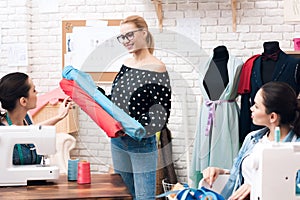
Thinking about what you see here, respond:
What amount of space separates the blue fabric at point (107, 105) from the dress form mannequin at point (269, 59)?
5.94ft

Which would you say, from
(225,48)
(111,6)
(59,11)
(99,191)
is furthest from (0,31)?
(99,191)

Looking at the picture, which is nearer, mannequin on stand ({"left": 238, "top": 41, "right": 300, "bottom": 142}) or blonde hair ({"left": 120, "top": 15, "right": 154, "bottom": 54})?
blonde hair ({"left": 120, "top": 15, "right": 154, "bottom": 54})

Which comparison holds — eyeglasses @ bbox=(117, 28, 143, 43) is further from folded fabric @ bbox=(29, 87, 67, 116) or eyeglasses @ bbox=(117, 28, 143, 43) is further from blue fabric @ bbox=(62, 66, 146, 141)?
folded fabric @ bbox=(29, 87, 67, 116)

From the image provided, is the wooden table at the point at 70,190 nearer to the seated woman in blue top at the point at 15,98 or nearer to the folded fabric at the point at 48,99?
the seated woman in blue top at the point at 15,98

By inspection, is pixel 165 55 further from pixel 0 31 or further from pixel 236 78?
pixel 0 31

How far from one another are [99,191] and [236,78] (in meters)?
2.14

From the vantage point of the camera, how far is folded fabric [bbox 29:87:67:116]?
4.91m

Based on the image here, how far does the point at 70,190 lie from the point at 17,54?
2894 mm

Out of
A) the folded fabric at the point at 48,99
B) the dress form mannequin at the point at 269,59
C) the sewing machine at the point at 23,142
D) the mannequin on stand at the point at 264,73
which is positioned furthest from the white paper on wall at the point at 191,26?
the sewing machine at the point at 23,142

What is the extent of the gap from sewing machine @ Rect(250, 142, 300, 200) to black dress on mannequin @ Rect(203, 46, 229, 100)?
99 centimetres

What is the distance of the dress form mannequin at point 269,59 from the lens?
4312 millimetres

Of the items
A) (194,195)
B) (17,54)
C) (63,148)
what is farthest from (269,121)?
(17,54)

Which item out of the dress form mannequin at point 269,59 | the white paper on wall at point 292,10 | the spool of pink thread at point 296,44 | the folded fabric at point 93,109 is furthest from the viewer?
the spool of pink thread at point 296,44

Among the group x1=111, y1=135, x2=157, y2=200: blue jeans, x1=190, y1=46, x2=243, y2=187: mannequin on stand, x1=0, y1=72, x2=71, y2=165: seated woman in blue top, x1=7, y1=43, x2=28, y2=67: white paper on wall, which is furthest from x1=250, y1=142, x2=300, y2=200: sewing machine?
x1=7, y1=43, x2=28, y2=67: white paper on wall
